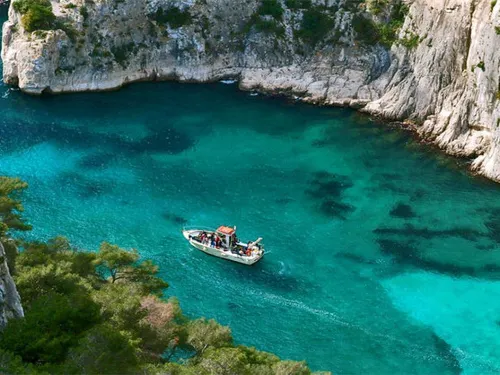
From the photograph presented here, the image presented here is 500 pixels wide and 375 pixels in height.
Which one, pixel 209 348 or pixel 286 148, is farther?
pixel 286 148

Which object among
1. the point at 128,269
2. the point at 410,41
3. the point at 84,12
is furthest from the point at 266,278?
the point at 84,12

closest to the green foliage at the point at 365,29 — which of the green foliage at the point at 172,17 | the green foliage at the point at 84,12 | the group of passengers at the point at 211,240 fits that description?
the green foliage at the point at 172,17

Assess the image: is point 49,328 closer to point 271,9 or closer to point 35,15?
point 35,15

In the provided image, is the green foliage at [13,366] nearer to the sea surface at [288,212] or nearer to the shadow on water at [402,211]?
the sea surface at [288,212]

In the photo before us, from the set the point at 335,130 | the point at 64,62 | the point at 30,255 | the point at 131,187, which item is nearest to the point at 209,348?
the point at 30,255

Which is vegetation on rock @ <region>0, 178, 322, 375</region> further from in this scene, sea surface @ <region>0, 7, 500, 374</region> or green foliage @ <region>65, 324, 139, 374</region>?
sea surface @ <region>0, 7, 500, 374</region>

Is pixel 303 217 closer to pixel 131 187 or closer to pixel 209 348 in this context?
pixel 131 187
